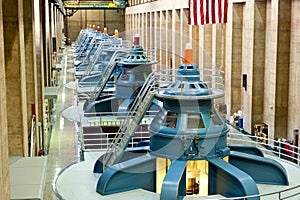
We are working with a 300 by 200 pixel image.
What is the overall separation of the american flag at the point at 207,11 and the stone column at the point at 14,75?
24.3ft

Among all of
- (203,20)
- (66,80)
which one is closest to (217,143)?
(203,20)

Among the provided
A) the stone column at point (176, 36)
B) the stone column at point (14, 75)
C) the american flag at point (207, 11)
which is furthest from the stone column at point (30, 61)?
the stone column at point (176, 36)

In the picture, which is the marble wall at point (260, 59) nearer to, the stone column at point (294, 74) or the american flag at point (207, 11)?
the stone column at point (294, 74)

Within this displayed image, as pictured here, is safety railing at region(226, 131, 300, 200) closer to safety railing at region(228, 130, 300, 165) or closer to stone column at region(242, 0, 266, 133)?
safety railing at region(228, 130, 300, 165)

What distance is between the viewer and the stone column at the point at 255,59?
80.9 feet

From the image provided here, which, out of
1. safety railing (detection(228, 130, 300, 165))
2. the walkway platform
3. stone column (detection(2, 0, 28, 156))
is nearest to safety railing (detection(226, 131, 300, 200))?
safety railing (detection(228, 130, 300, 165))

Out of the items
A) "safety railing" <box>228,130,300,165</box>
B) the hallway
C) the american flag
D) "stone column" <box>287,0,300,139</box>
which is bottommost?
the hallway

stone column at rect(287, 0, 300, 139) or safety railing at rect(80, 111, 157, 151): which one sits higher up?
stone column at rect(287, 0, 300, 139)

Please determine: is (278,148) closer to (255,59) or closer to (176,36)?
(255,59)

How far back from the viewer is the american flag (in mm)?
19688

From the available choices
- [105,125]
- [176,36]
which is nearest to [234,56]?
[105,125]

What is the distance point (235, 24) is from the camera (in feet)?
90.2

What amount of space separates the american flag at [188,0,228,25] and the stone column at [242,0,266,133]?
508 centimetres

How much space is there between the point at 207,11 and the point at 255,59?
602 centimetres
